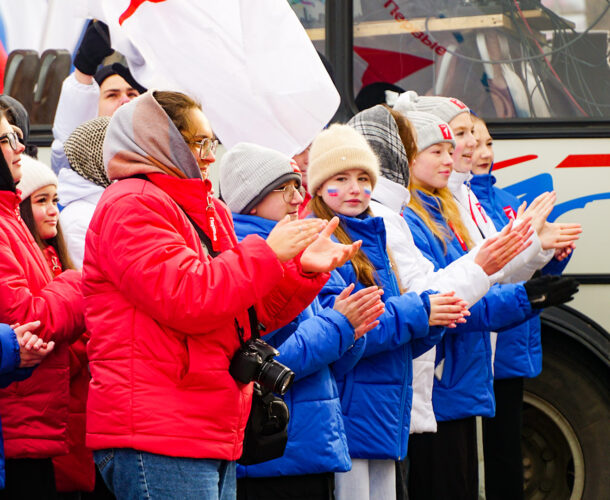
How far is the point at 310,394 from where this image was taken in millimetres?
3672

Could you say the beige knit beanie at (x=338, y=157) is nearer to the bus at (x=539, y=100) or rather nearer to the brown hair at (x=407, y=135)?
the brown hair at (x=407, y=135)

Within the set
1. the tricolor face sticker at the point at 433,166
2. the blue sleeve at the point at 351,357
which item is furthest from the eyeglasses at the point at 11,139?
the tricolor face sticker at the point at 433,166

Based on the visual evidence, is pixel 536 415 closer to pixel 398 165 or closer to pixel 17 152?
pixel 398 165

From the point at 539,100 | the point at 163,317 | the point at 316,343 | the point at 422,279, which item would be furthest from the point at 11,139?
the point at 539,100

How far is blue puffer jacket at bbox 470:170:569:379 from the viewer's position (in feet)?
18.0

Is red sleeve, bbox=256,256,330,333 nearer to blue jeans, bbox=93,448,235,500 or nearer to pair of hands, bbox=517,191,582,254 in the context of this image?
blue jeans, bbox=93,448,235,500

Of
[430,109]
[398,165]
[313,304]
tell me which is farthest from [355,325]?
[430,109]

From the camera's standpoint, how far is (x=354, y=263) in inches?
160

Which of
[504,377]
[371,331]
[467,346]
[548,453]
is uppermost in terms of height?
[371,331]

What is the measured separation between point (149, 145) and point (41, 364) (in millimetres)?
815

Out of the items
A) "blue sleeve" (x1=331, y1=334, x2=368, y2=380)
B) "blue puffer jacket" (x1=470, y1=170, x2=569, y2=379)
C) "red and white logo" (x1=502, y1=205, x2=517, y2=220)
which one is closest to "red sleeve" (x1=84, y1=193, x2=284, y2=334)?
"blue sleeve" (x1=331, y1=334, x2=368, y2=380)

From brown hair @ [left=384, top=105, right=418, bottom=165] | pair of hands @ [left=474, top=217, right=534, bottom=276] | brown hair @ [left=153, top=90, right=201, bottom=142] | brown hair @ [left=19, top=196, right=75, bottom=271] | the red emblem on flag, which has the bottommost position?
pair of hands @ [left=474, top=217, right=534, bottom=276]

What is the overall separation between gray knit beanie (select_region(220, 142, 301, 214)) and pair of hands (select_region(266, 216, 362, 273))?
1.88 feet

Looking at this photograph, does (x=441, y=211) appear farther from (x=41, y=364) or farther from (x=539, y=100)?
(x=41, y=364)
